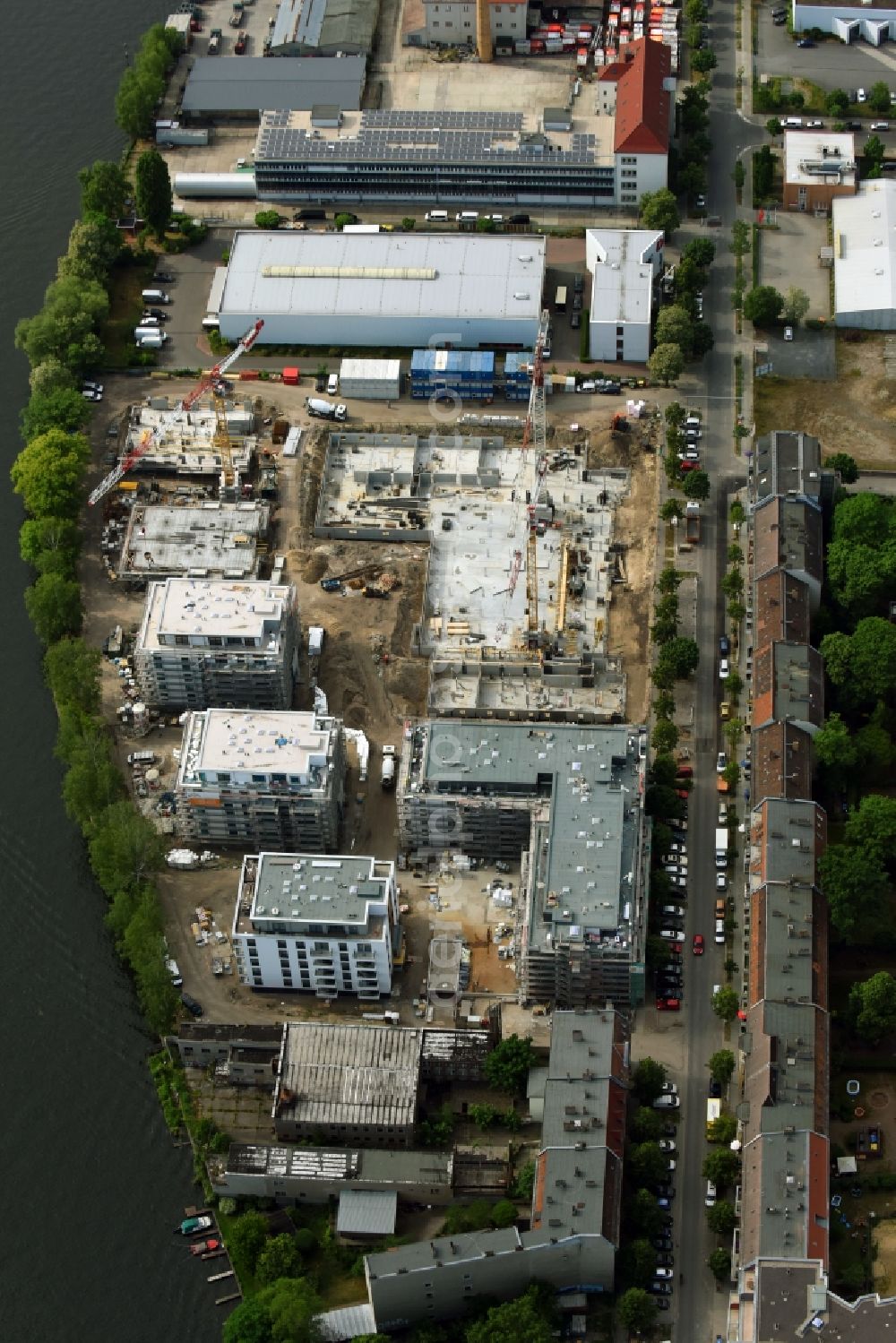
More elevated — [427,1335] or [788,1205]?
[788,1205]

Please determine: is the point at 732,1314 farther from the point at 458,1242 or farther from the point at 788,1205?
the point at 458,1242

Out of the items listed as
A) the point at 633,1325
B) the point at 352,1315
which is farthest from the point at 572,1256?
the point at 352,1315

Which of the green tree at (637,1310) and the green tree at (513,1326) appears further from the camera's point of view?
the green tree at (637,1310)

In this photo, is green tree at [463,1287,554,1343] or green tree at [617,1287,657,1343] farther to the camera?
green tree at [617,1287,657,1343]
